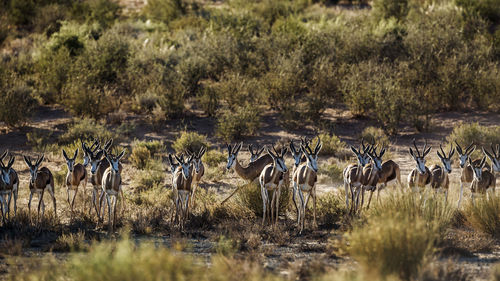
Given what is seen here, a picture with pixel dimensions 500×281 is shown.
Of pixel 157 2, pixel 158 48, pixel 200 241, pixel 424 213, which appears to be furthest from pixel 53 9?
pixel 424 213

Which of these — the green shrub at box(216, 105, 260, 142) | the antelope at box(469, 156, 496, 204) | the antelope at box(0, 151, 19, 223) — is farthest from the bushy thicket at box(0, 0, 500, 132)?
the antelope at box(0, 151, 19, 223)

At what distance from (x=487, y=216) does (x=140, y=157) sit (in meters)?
10.3

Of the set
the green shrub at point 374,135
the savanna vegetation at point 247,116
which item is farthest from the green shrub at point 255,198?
the green shrub at point 374,135

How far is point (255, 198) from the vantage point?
12773 mm

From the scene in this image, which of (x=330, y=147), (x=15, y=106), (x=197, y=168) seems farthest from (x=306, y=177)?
(x=15, y=106)

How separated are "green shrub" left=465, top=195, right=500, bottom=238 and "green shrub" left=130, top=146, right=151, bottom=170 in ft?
31.4

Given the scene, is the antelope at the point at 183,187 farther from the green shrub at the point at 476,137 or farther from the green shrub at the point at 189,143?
the green shrub at the point at 476,137

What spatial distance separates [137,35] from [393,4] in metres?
14.7

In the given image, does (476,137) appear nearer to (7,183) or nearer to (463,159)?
(463,159)

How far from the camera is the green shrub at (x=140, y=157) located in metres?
17.2

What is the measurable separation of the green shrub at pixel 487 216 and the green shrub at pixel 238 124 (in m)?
10.00

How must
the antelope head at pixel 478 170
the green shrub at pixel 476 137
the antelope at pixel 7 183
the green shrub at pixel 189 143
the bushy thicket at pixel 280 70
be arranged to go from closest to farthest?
the antelope at pixel 7 183
the antelope head at pixel 478 170
the green shrub at pixel 476 137
the green shrub at pixel 189 143
the bushy thicket at pixel 280 70

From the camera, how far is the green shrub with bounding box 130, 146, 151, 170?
17.2m

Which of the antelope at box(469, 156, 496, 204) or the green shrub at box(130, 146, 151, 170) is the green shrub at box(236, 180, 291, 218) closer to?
the antelope at box(469, 156, 496, 204)
